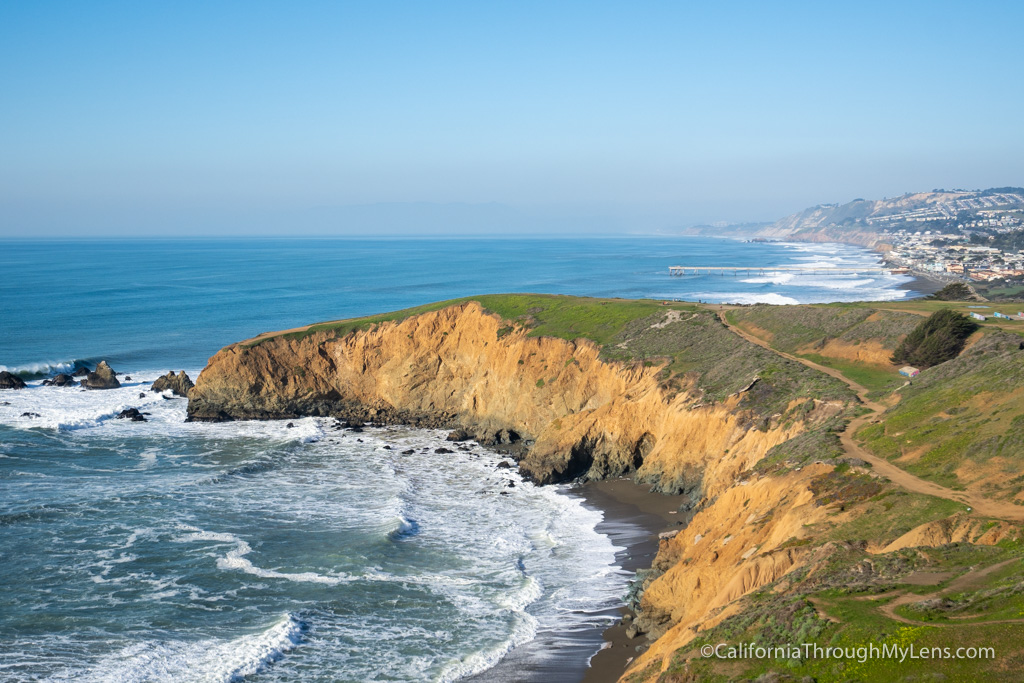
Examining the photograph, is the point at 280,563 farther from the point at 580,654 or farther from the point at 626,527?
the point at 626,527

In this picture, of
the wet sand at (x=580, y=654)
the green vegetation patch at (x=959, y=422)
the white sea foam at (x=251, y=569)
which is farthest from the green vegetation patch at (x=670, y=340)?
the white sea foam at (x=251, y=569)

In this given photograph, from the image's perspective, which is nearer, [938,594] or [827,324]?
[938,594]

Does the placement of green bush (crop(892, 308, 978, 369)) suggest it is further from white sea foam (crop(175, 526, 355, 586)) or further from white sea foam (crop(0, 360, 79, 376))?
white sea foam (crop(0, 360, 79, 376))

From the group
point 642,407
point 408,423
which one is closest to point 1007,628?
point 642,407

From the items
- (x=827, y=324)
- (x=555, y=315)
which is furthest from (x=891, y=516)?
(x=555, y=315)

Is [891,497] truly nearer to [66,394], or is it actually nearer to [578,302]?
[578,302]

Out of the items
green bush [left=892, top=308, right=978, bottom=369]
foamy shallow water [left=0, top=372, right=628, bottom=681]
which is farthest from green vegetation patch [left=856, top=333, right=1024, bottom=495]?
foamy shallow water [left=0, top=372, right=628, bottom=681]
